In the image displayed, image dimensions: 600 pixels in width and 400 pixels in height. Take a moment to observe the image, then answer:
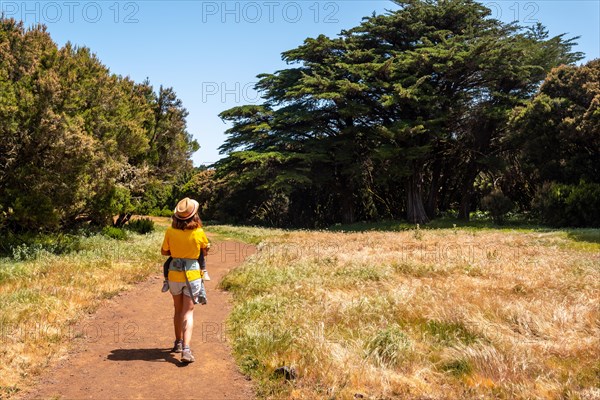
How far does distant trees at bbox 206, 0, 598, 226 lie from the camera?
1067 inches

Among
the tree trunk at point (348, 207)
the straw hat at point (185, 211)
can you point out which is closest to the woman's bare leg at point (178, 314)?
the straw hat at point (185, 211)

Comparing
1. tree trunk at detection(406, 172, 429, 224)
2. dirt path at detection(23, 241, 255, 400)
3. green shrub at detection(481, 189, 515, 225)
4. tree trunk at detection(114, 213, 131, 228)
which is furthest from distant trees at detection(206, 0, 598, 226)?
dirt path at detection(23, 241, 255, 400)

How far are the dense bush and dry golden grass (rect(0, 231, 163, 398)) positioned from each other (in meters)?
19.4

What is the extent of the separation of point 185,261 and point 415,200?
25475mm

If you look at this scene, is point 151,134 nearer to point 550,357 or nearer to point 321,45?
point 321,45

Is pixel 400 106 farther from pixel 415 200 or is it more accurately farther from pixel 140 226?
pixel 140 226

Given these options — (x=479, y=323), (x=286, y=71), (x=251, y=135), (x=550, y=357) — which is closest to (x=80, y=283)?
(x=479, y=323)

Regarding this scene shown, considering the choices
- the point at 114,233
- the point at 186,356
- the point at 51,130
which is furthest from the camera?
the point at 114,233

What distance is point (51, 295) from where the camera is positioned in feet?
29.5

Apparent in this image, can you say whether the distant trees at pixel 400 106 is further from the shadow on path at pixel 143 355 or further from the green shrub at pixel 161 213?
the shadow on path at pixel 143 355

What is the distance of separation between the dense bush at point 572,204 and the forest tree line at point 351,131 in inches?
2.7

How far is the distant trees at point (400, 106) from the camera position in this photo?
88.9 ft

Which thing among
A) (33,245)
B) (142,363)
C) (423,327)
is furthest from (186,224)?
(33,245)

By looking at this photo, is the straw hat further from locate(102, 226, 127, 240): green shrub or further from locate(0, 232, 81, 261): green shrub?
locate(102, 226, 127, 240): green shrub
